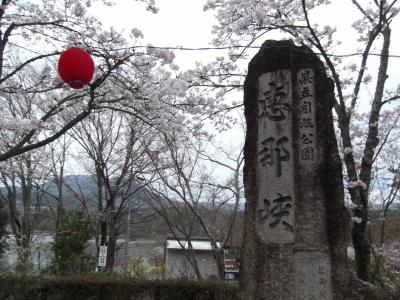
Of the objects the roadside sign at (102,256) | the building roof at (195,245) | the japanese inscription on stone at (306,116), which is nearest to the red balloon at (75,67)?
the japanese inscription on stone at (306,116)

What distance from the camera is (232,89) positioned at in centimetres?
967

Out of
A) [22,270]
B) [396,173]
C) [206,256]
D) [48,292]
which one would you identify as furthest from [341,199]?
[206,256]

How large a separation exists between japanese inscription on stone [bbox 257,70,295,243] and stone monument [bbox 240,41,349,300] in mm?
11

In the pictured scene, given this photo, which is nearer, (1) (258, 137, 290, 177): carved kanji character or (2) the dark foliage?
(1) (258, 137, 290, 177): carved kanji character

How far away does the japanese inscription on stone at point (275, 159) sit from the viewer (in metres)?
4.88

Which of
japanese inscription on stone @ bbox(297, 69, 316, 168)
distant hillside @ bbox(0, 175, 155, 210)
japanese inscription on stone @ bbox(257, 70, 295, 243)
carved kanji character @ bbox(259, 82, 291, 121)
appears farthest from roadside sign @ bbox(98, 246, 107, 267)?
japanese inscription on stone @ bbox(297, 69, 316, 168)

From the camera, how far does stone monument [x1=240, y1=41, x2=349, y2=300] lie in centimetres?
462

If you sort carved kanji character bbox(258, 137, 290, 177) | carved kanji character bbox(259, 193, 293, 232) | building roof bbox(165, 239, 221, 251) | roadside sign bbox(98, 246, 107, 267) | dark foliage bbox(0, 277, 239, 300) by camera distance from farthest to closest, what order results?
building roof bbox(165, 239, 221, 251)
roadside sign bbox(98, 246, 107, 267)
dark foliage bbox(0, 277, 239, 300)
carved kanji character bbox(258, 137, 290, 177)
carved kanji character bbox(259, 193, 293, 232)

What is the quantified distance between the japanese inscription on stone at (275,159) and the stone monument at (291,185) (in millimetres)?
11

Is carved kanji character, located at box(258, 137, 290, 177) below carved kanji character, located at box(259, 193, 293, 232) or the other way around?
the other way around

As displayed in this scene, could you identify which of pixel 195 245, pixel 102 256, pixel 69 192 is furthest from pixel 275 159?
pixel 195 245

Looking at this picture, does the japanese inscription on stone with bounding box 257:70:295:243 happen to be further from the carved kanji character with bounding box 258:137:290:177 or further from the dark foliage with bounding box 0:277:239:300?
the dark foliage with bounding box 0:277:239:300

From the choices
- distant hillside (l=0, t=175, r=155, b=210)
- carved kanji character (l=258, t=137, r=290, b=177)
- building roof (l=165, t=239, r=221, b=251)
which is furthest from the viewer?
building roof (l=165, t=239, r=221, b=251)

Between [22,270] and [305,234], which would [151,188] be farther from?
[305,234]
